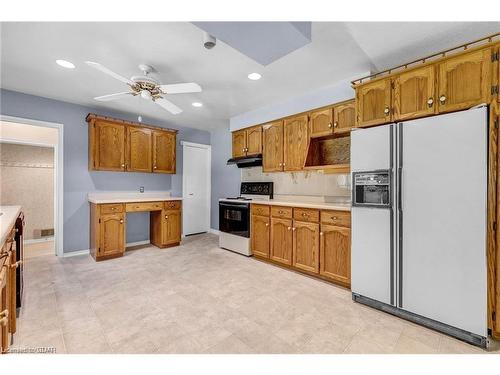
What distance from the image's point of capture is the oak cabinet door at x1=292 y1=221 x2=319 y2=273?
2.83 meters

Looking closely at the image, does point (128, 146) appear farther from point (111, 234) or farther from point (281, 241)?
point (281, 241)

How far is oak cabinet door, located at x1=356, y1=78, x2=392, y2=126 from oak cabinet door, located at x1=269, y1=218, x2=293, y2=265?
1.54 meters

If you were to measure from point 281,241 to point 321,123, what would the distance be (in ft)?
5.60

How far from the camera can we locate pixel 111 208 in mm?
3596

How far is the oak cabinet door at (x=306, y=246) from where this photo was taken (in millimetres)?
2832

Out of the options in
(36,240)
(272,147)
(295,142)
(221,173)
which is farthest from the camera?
(221,173)

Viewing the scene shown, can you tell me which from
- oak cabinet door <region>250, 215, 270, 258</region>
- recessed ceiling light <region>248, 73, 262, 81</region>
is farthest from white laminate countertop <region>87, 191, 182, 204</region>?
recessed ceiling light <region>248, 73, 262, 81</region>

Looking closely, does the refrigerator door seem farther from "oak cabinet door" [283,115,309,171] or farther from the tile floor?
"oak cabinet door" [283,115,309,171]

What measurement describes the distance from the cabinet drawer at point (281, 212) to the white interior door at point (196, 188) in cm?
258

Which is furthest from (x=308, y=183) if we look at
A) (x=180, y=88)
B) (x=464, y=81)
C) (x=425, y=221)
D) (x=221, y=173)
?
(x=221, y=173)

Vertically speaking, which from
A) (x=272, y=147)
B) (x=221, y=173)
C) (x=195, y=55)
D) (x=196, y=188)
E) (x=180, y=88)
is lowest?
(x=196, y=188)
